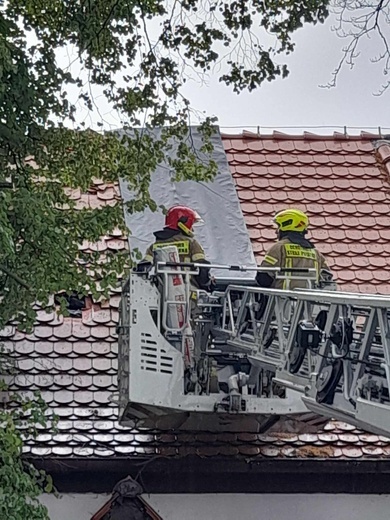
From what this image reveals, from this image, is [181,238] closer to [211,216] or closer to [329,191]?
[211,216]

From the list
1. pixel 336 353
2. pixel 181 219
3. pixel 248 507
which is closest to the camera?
pixel 336 353

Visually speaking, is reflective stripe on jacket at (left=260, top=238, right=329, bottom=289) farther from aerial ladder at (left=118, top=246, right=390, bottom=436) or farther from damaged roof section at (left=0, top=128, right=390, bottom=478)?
damaged roof section at (left=0, top=128, right=390, bottom=478)

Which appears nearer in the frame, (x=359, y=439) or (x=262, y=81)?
(x=262, y=81)

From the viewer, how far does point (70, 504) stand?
27.9ft

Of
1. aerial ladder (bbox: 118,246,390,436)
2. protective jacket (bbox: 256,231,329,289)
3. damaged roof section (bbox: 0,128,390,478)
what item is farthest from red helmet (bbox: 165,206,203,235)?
damaged roof section (bbox: 0,128,390,478)

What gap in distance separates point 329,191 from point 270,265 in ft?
14.9

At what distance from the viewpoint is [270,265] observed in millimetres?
7465

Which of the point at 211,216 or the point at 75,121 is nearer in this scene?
the point at 75,121

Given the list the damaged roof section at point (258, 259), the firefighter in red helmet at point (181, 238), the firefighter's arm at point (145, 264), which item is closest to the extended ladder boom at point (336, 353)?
the firefighter in red helmet at point (181, 238)

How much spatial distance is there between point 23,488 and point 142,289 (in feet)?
7.29

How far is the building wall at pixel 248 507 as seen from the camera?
8.51 m

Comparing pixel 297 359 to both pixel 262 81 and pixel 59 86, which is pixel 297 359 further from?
pixel 59 86

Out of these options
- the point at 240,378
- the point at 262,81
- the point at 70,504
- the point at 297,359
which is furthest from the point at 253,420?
the point at 262,81

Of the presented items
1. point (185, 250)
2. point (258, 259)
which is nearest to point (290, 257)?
point (185, 250)
